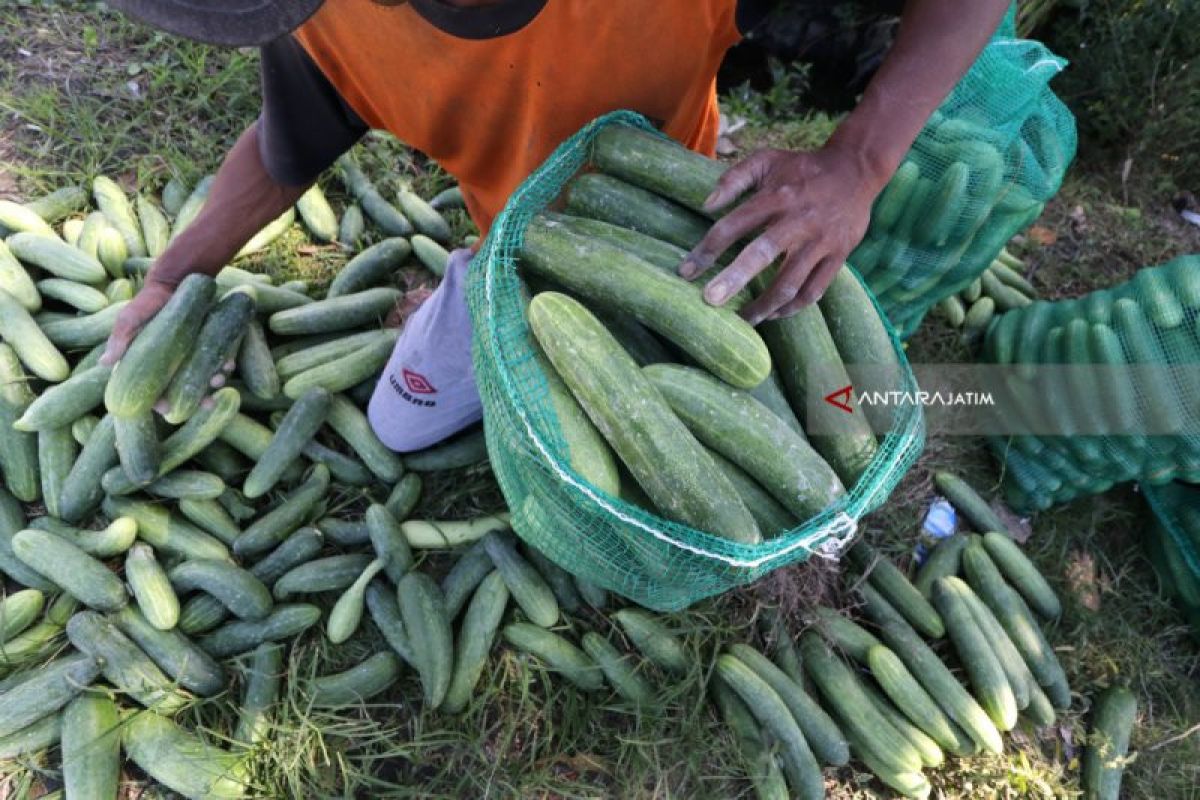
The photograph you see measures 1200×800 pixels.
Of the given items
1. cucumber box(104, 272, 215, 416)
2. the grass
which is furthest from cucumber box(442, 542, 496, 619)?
cucumber box(104, 272, 215, 416)

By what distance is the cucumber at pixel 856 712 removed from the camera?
2.65 meters

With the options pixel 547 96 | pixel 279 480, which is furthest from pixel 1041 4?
pixel 279 480

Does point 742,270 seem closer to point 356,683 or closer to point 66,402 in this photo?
point 356,683

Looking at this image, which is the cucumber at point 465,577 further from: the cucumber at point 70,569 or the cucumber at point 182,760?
the cucumber at point 70,569

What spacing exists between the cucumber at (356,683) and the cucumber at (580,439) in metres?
1.32

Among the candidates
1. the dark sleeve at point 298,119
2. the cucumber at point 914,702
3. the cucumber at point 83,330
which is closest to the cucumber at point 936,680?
the cucumber at point 914,702

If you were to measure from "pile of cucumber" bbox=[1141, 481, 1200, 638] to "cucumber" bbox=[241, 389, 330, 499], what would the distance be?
3.46 m

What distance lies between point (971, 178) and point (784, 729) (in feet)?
6.48

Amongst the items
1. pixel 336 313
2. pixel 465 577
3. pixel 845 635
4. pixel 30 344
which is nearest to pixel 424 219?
pixel 336 313

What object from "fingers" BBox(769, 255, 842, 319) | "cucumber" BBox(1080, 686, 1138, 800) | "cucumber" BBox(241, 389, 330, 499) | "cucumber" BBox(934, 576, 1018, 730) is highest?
"fingers" BBox(769, 255, 842, 319)

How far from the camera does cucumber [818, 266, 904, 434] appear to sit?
1935mm

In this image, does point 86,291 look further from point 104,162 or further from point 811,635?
point 811,635

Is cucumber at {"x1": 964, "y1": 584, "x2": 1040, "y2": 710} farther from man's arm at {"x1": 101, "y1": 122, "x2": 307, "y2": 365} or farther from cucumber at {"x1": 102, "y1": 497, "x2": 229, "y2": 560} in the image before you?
man's arm at {"x1": 101, "y1": 122, "x2": 307, "y2": 365}

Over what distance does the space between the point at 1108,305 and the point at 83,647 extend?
12.8ft
